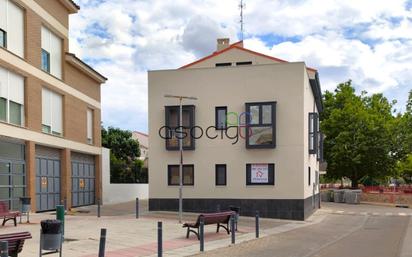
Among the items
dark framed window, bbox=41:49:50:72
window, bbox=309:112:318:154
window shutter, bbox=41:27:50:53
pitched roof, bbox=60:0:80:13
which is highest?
pitched roof, bbox=60:0:80:13

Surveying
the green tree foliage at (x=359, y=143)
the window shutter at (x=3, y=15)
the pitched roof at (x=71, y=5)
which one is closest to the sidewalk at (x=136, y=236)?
the window shutter at (x=3, y=15)

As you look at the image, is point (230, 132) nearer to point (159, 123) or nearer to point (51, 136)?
point (159, 123)

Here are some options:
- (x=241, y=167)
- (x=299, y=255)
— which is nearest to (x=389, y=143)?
(x=241, y=167)

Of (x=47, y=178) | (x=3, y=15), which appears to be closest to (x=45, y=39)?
(x=3, y=15)

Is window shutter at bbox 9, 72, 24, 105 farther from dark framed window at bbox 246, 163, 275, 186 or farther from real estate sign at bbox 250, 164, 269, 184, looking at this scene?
real estate sign at bbox 250, 164, 269, 184

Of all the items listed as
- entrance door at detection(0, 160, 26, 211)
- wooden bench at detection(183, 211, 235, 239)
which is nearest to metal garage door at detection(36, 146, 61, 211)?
entrance door at detection(0, 160, 26, 211)

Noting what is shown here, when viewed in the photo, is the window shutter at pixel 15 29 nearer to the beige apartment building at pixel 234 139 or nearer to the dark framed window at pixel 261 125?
the beige apartment building at pixel 234 139

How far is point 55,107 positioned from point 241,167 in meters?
10.7

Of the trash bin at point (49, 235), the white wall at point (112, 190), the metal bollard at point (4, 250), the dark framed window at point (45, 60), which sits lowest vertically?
the white wall at point (112, 190)

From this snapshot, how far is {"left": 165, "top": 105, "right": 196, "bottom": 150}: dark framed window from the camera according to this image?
28.0 m

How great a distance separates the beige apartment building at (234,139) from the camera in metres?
26.9

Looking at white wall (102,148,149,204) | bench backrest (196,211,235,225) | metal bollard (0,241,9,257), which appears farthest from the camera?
white wall (102,148,149,204)

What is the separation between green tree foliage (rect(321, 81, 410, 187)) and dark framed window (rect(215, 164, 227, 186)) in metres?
25.2

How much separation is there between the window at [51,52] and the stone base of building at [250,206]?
883cm
